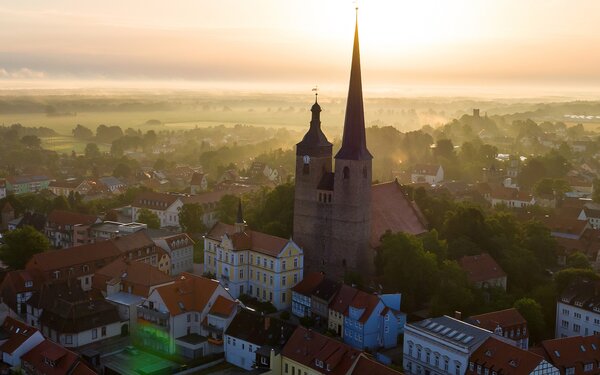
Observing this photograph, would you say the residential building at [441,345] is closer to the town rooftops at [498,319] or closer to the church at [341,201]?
the town rooftops at [498,319]

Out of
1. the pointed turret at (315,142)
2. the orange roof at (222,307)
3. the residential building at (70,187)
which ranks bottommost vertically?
the residential building at (70,187)

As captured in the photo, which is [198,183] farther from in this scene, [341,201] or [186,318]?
[186,318]

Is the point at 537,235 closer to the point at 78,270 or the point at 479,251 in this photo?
the point at 479,251

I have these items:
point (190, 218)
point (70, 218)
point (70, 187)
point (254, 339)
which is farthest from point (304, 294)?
point (70, 187)

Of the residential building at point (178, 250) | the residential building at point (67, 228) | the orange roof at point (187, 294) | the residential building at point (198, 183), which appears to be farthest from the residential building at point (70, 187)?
the orange roof at point (187, 294)

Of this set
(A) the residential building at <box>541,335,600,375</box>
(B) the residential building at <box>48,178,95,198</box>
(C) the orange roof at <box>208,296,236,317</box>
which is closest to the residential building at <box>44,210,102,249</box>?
(C) the orange roof at <box>208,296,236,317</box>

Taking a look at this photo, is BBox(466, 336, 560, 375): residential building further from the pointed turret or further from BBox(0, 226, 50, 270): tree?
BBox(0, 226, 50, 270): tree
